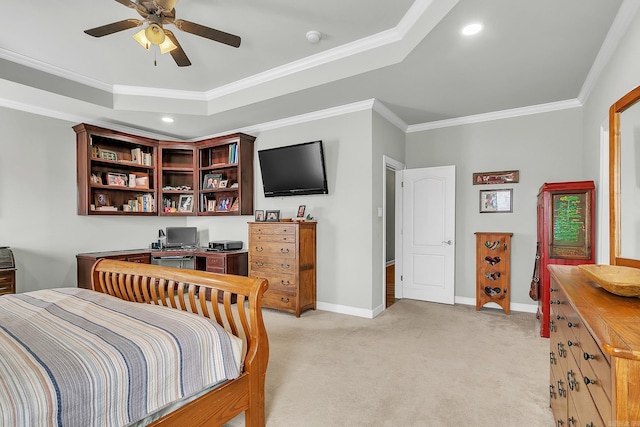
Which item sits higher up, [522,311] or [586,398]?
[586,398]

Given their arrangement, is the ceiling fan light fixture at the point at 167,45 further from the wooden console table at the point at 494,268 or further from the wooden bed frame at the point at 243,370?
the wooden console table at the point at 494,268

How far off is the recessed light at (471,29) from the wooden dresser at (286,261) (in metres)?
2.49

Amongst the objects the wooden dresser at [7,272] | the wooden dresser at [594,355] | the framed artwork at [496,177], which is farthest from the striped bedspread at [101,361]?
the framed artwork at [496,177]

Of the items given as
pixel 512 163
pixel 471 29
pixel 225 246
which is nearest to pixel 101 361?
pixel 471 29

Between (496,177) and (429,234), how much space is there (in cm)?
114

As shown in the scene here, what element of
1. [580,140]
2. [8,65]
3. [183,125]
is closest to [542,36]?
[580,140]

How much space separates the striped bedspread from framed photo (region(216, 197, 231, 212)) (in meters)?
3.12

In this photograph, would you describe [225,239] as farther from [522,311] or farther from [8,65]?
[522,311]

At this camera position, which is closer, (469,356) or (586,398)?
(586,398)

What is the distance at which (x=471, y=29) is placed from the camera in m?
2.41

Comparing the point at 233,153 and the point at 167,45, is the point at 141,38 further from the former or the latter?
the point at 233,153

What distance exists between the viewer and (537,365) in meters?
2.68

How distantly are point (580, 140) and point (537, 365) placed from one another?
275 cm

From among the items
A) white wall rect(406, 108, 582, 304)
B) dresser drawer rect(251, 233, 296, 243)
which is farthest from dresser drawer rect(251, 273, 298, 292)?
white wall rect(406, 108, 582, 304)
